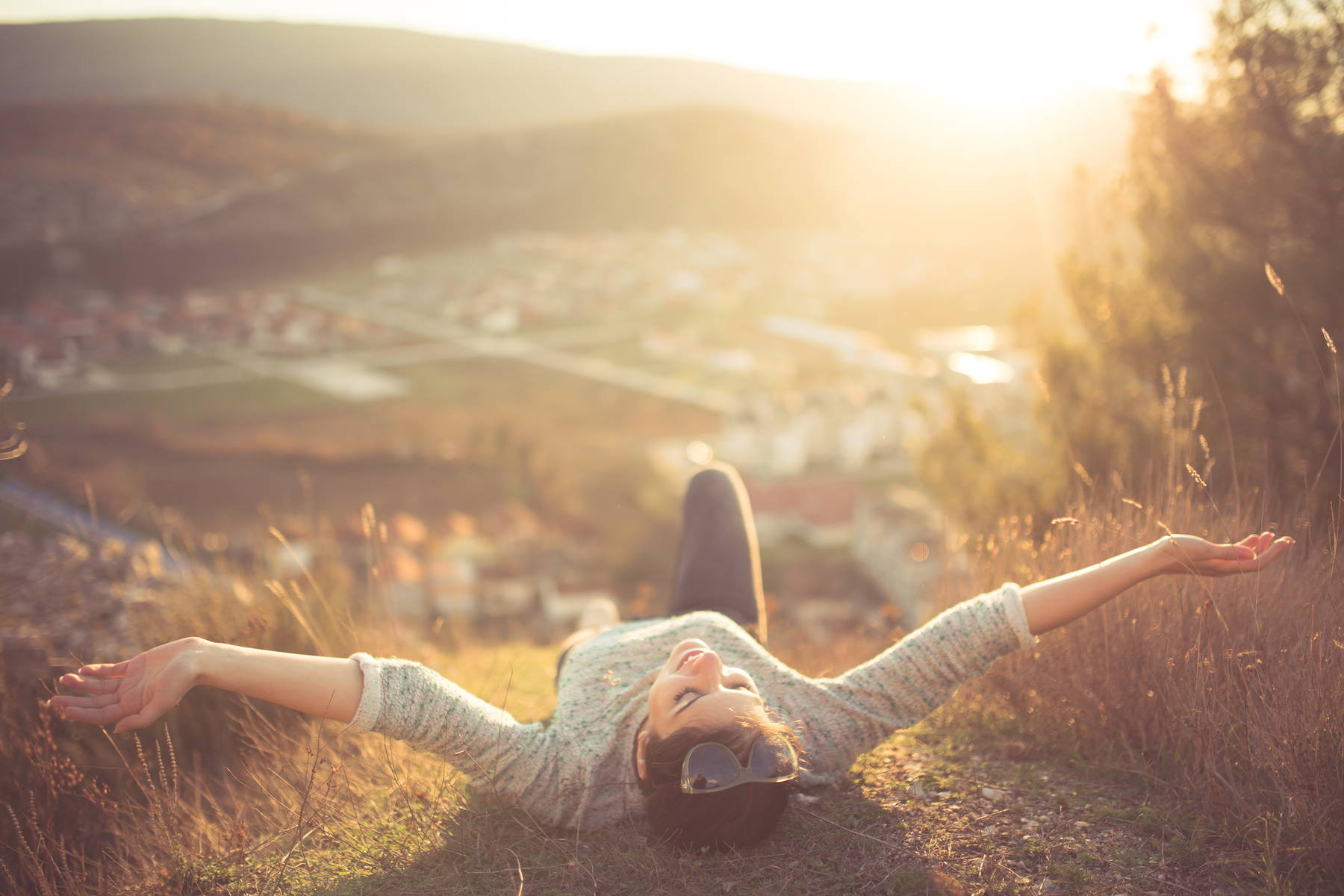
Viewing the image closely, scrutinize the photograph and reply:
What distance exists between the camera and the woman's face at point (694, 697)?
186 centimetres

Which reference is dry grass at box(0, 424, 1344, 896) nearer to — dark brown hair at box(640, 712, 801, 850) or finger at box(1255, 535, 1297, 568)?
dark brown hair at box(640, 712, 801, 850)

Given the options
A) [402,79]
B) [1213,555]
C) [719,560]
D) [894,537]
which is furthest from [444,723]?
[402,79]

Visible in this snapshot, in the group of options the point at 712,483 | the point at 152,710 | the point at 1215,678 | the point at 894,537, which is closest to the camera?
the point at 152,710

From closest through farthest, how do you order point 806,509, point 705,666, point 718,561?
point 705,666, point 718,561, point 806,509

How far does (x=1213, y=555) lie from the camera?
1933mm

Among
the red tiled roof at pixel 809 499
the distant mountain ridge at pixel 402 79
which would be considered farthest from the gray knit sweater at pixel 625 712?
the distant mountain ridge at pixel 402 79

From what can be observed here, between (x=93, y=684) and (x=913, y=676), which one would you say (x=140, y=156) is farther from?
(x=913, y=676)

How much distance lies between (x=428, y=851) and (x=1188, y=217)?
5.57m

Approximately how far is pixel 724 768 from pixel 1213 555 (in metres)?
1.25

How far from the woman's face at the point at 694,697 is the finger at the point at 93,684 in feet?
3.77

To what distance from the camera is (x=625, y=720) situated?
7.06ft

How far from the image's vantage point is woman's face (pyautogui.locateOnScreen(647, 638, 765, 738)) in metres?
1.86

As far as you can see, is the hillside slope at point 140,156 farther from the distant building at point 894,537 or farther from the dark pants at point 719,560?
the dark pants at point 719,560

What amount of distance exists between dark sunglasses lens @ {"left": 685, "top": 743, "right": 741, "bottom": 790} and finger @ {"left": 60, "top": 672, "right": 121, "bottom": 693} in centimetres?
123
